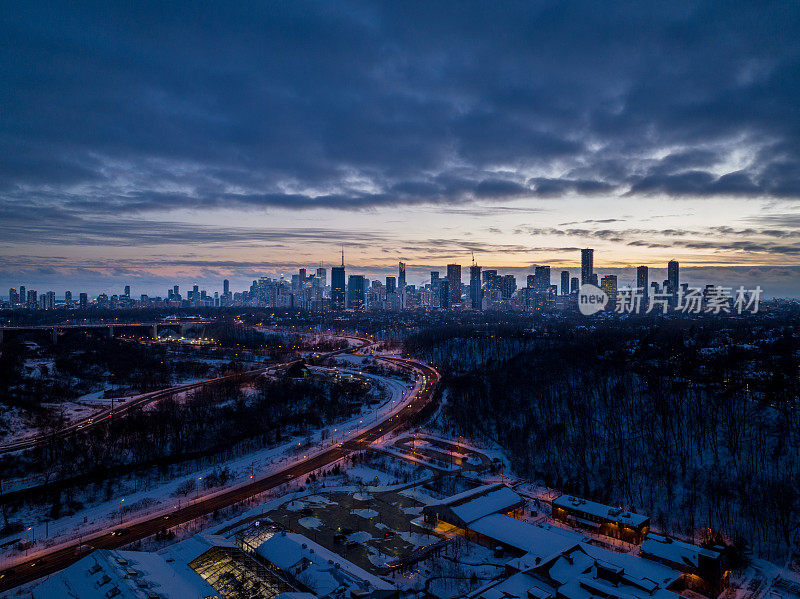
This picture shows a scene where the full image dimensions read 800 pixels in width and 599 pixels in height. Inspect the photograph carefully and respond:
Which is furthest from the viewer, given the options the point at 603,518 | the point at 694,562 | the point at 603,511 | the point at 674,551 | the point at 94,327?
the point at 94,327

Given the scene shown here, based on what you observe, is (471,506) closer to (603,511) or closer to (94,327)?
(603,511)

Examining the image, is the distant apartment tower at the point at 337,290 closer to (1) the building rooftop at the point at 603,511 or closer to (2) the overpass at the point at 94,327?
(2) the overpass at the point at 94,327

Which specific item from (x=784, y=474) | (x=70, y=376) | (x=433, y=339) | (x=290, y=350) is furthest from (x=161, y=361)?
(x=784, y=474)

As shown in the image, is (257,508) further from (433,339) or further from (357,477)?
(433,339)

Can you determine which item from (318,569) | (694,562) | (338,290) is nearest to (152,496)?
(318,569)

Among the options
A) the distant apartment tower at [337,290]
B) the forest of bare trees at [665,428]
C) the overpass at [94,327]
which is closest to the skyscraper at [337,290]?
the distant apartment tower at [337,290]

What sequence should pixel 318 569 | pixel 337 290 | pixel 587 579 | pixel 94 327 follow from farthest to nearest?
pixel 337 290 → pixel 94 327 → pixel 318 569 → pixel 587 579
